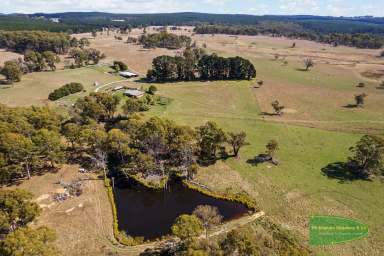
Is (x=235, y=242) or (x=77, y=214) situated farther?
(x=77, y=214)

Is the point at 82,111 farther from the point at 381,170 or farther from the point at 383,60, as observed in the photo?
the point at 383,60

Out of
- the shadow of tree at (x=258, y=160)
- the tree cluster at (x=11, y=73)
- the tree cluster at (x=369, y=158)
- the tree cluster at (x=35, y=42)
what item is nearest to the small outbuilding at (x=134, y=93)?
the tree cluster at (x=11, y=73)

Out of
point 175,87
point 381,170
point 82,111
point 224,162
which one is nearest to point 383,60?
point 175,87

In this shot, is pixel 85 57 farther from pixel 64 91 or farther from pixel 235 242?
pixel 235 242

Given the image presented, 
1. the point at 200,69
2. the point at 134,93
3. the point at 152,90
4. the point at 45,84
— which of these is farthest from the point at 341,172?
the point at 45,84

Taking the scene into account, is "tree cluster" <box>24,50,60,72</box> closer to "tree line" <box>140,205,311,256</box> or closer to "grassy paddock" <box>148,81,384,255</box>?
"grassy paddock" <box>148,81,384,255</box>

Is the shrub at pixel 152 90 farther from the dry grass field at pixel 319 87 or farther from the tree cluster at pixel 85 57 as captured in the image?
the tree cluster at pixel 85 57

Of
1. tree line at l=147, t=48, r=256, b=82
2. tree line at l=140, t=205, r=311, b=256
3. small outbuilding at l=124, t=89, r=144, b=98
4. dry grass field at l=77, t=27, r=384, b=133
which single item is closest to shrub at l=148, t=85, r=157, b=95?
small outbuilding at l=124, t=89, r=144, b=98
